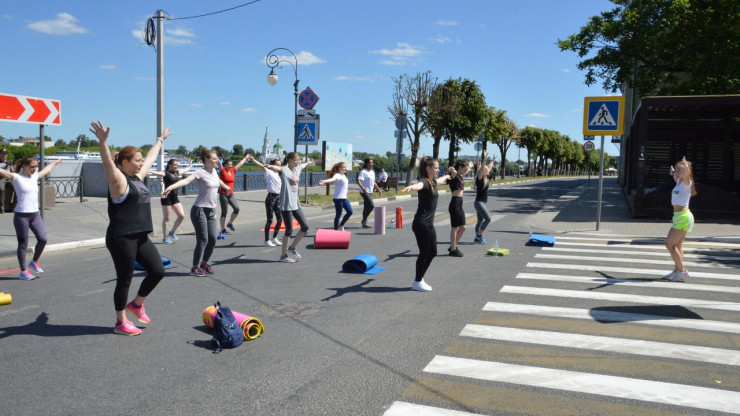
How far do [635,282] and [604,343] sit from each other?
11.0 feet

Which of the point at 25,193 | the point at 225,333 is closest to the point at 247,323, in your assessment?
the point at 225,333

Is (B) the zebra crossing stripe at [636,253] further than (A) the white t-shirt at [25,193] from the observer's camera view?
Yes

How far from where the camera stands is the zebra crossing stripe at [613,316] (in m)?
5.83

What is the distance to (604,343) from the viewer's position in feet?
17.2

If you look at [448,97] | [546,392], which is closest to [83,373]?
[546,392]

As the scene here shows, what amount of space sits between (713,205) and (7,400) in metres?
18.4

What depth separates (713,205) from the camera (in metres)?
16.8

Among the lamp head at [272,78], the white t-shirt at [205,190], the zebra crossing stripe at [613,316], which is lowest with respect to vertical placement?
the zebra crossing stripe at [613,316]

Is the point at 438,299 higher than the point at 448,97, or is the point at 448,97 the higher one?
the point at 448,97

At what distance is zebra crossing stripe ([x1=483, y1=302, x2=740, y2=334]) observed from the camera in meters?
5.83

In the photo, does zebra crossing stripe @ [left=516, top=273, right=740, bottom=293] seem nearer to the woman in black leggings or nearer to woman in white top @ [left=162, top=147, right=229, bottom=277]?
the woman in black leggings

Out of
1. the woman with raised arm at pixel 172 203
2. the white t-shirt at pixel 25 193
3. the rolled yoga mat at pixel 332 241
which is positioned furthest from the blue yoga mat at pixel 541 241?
the white t-shirt at pixel 25 193

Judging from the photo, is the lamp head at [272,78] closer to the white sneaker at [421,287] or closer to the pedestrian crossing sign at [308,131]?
the pedestrian crossing sign at [308,131]

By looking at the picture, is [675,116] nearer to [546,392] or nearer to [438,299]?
[438,299]
